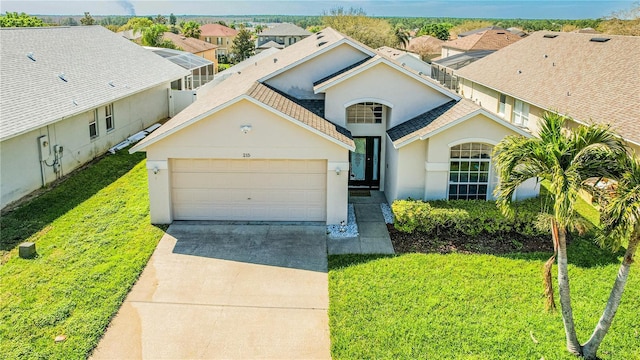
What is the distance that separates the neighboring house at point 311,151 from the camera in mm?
14781

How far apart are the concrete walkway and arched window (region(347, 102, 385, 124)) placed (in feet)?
9.11

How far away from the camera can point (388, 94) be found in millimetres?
17328

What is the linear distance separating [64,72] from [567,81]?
73.6ft

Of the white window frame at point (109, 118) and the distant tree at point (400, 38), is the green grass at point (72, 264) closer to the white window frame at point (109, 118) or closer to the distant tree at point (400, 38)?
the white window frame at point (109, 118)

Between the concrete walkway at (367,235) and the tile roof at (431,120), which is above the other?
the tile roof at (431,120)

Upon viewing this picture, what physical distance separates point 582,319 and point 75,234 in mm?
12812

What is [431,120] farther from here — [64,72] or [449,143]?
[64,72]

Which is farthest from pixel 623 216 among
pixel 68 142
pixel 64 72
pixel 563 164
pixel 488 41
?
pixel 488 41

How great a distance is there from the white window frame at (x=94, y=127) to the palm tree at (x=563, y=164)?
18309mm

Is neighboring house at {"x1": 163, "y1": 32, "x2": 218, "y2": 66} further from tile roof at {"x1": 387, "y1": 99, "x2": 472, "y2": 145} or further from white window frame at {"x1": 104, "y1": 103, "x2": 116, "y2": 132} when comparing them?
tile roof at {"x1": 387, "y1": 99, "x2": 472, "y2": 145}

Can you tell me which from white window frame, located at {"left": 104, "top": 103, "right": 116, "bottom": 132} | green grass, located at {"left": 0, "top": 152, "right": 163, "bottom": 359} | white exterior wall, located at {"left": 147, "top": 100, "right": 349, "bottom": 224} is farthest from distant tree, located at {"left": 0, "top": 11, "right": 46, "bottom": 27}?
white exterior wall, located at {"left": 147, "top": 100, "right": 349, "bottom": 224}

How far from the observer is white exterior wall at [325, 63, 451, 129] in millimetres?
17141

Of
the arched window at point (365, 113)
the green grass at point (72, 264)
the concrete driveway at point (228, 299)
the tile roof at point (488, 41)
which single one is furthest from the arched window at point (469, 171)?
the tile roof at point (488, 41)

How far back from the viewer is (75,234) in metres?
14.2
